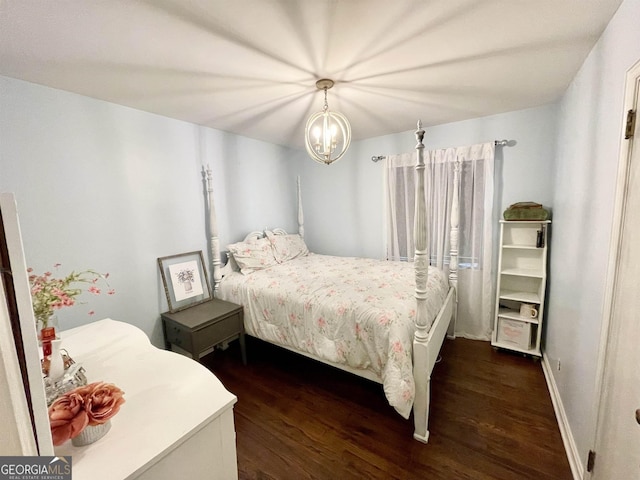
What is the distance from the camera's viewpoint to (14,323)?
458 mm

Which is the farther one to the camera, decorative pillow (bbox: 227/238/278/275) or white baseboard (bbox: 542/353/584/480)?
decorative pillow (bbox: 227/238/278/275)

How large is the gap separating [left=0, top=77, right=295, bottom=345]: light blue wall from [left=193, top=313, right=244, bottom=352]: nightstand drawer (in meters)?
0.59

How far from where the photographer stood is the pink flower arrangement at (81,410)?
2.44 ft

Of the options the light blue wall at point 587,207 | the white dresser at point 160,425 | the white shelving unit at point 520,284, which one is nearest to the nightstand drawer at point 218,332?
the white dresser at point 160,425

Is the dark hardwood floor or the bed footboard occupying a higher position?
the bed footboard

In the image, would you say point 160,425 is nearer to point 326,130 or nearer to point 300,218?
point 326,130

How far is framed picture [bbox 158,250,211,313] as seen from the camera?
2.53 metres

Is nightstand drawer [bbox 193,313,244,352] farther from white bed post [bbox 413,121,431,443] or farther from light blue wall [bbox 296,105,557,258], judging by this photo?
light blue wall [bbox 296,105,557,258]

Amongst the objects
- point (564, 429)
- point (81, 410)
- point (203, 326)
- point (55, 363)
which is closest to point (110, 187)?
point (203, 326)

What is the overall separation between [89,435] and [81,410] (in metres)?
0.10

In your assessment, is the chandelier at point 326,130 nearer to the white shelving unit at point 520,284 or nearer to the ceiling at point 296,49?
the ceiling at point 296,49

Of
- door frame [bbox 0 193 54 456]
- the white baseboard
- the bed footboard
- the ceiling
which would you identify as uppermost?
the ceiling

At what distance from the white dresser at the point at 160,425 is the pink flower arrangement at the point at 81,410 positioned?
10 centimetres

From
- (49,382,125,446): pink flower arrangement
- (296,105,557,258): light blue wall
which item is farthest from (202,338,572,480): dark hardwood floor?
(296,105,557,258): light blue wall
